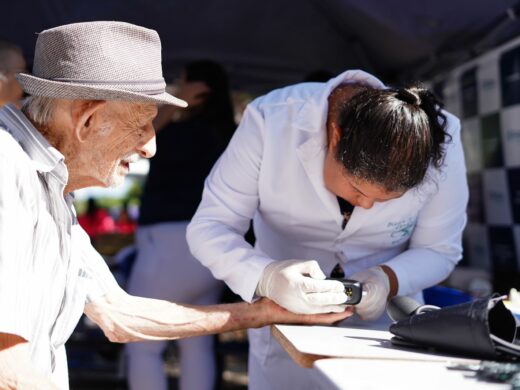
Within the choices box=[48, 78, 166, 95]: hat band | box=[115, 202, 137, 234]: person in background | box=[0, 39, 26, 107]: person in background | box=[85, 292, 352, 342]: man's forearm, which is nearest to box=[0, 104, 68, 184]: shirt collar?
box=[48, 78, 166, 95]: hat band

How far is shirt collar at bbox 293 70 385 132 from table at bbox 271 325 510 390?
0.61m

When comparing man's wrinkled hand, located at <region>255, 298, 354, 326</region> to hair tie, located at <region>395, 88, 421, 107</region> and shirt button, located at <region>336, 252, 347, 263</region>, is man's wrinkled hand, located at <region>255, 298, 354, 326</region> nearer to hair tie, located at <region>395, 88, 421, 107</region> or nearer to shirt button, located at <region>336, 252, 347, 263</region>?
shirt button, located at <region>336, 252, 347, 263</region>

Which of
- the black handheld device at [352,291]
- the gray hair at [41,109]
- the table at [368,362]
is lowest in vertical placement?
the black handheld device at [352,291]

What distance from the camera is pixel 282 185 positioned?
7.15 feet

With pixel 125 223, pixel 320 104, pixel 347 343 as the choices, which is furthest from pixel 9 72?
pixel 125 223

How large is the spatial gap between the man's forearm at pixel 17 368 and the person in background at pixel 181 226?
2.12 m

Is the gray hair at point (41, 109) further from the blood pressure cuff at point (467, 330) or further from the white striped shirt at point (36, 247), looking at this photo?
the blood pressure cuff at point (467, 330)

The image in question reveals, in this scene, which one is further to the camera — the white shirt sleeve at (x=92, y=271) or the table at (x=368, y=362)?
the white shirt sleeve at (x=92, y=271)

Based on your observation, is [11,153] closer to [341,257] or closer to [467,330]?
[467,330]

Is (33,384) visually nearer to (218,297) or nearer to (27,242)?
(27,242)

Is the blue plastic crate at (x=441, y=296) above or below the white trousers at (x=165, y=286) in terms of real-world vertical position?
above

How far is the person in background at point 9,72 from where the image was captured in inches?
133

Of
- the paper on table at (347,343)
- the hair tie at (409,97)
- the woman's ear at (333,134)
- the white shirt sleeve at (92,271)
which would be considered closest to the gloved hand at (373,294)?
the paper on table at (347,343)

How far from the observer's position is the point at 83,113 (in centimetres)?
154
